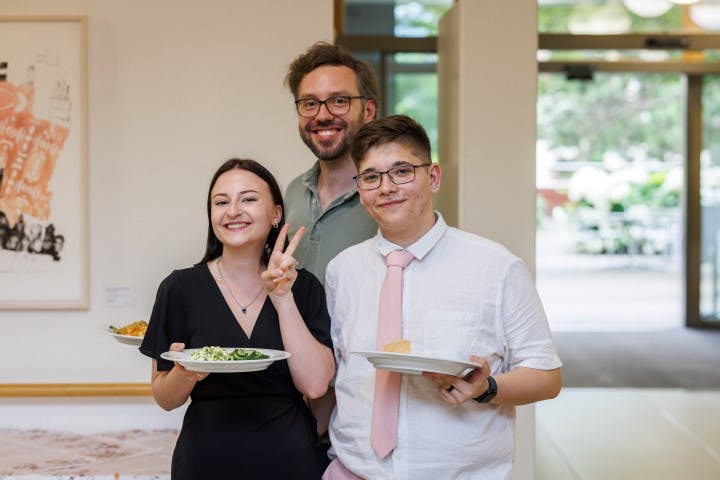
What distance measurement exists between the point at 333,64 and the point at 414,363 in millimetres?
998

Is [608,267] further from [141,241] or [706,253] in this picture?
[141,241]

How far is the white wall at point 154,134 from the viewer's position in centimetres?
354

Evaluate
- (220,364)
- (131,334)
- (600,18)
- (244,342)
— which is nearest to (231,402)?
(244,342)

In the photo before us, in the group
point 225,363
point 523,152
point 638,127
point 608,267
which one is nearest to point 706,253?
point 638,127

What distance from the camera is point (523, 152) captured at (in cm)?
351

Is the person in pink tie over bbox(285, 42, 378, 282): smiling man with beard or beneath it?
beneath

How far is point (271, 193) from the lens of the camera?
2088mm

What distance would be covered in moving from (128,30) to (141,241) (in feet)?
2.75

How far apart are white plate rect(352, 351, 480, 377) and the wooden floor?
10.7 feet

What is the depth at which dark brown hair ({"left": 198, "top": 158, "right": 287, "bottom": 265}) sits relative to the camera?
6.81 feet

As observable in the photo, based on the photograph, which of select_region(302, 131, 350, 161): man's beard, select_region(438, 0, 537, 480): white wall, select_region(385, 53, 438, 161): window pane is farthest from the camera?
select_region(385, 53, 438, 161): window pane

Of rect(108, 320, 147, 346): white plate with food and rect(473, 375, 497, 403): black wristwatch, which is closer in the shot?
rect(473, 375, 497, 403): black wristwatch

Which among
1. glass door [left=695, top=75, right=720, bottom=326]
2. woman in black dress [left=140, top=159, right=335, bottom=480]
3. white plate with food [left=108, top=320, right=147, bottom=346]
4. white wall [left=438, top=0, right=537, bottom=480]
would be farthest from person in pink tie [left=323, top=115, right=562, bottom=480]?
glass door [left=695, top=75, right=720, bottom=326]

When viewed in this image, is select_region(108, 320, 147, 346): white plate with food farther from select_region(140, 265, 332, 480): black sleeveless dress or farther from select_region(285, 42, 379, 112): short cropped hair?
select_region(285, 42, 379, 112): short cropped hair
